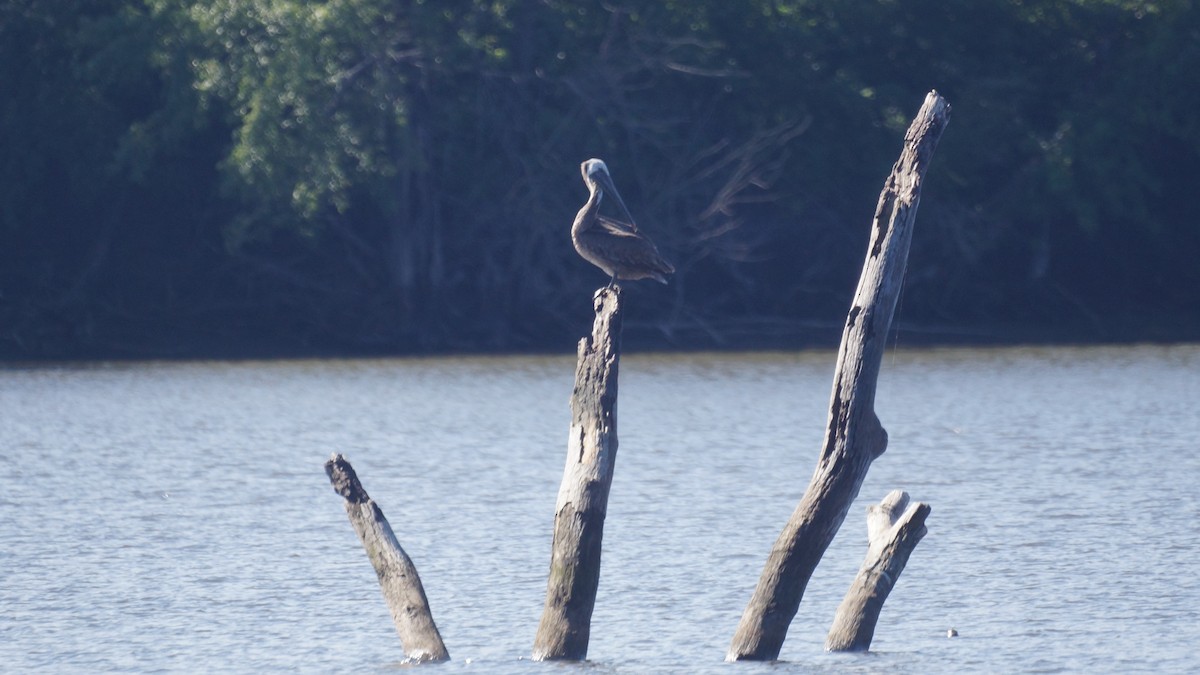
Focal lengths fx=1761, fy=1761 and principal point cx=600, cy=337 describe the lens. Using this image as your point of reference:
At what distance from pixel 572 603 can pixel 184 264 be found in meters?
23.0

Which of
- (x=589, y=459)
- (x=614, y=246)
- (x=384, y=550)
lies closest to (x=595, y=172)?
(x=614, y=246)

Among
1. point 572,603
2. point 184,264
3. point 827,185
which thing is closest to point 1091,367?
point 827,185

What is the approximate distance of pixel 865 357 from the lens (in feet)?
24.5

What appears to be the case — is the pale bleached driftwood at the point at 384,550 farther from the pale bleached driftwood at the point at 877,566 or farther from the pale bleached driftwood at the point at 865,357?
the pale bleached driftwood at the point at 877,566

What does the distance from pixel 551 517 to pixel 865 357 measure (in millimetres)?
5948

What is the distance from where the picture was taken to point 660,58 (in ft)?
89.6

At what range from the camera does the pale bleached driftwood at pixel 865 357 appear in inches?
294

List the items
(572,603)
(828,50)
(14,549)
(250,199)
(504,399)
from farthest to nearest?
(828,50), (250,199), (504,399), (14,549), (572,603)

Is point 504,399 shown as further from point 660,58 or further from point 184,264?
point 184,264

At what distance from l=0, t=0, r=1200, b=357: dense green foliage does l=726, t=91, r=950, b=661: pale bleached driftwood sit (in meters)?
18.4

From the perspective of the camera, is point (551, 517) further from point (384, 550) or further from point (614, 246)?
point (384, 550)

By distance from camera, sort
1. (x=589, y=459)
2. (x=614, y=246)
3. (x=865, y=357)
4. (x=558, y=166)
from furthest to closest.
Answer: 1. (x=558, y=166)
2. (x=614, y=246)
3. (x=589, y=459)
4. (x=865, y=357)

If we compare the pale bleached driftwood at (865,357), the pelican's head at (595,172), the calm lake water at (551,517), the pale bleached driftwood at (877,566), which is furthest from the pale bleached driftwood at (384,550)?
the pelican's head at (595,172)

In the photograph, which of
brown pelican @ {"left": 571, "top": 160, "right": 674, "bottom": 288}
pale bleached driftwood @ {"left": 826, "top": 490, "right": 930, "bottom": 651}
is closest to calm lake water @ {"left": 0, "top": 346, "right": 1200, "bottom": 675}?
pale bleached driftwood @ {"left": 826, "top": 490, "right": 930, "bottom": 651}
